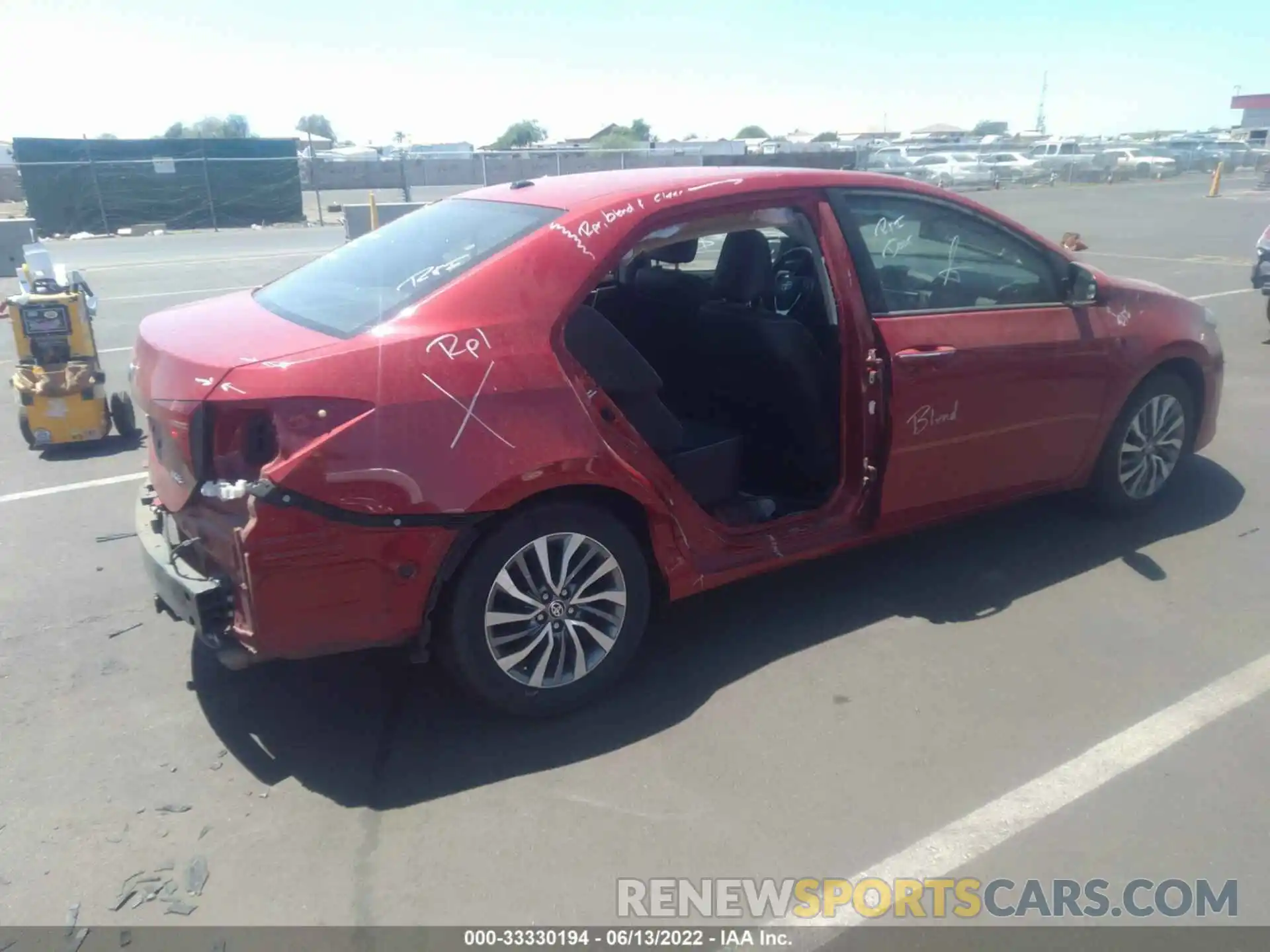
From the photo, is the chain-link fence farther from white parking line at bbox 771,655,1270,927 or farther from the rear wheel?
white parking line at bbox 771,655,1270,927

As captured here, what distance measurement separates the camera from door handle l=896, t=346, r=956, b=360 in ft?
12.9

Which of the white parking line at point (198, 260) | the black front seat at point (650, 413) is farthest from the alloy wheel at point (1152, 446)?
the white parking line at point (198, 260)

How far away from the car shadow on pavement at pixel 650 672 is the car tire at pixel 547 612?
0.15 metres

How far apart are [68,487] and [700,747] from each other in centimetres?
440

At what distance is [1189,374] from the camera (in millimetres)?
5039

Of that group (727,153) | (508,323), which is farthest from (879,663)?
(727,153)

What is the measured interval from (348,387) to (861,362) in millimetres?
2005

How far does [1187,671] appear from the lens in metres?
3.67

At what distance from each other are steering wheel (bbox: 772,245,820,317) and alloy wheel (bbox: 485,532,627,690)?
5.55ft

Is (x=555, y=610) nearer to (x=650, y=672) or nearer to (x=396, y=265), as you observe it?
(x=650, y=672)

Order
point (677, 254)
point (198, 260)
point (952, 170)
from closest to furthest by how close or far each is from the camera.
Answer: point (677, 254) → point (198, 260) → point (952, 170)

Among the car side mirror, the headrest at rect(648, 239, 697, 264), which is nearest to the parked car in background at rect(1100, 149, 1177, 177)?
the car side mirror

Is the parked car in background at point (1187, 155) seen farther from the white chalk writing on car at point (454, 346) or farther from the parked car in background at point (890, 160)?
the white chalk writing on car at point (454, 346)

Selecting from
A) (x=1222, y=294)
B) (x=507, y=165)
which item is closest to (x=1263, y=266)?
(x=1222, y=294)
